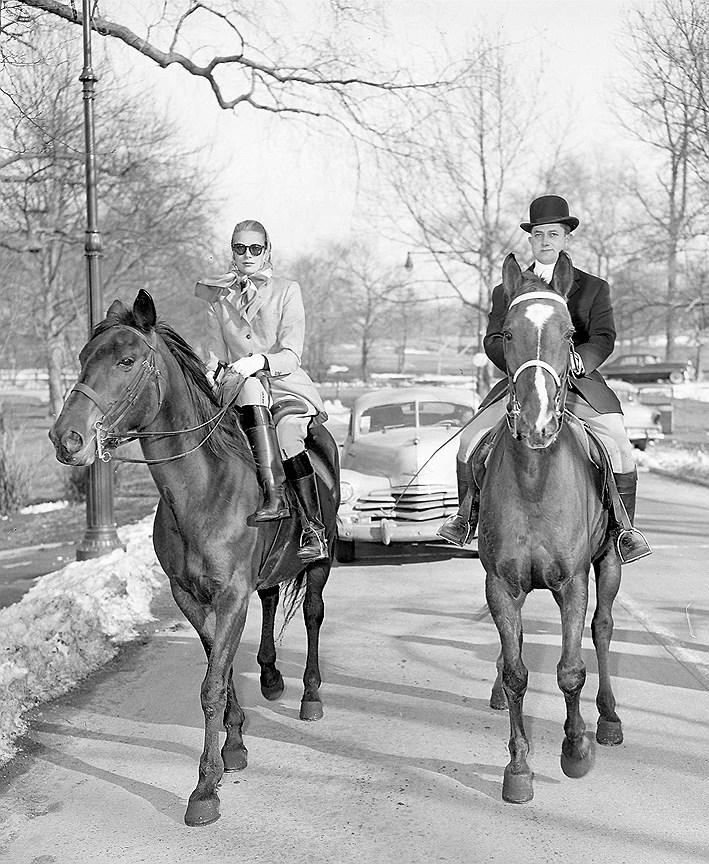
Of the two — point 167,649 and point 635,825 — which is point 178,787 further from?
point 167,649

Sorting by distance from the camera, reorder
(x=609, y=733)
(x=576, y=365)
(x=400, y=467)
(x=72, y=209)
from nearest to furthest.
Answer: (x=576, y=365)
(x=609, y=733)
(x=400, y=467)
(x=72, y=209)

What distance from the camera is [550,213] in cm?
570

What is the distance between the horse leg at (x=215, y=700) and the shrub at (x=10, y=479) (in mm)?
12473

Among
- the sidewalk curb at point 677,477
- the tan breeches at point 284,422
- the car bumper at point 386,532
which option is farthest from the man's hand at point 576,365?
the sidewalk curb at point 677,477

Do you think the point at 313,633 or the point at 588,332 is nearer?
the point at 588,332

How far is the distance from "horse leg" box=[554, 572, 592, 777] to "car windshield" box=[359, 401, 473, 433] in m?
7.75

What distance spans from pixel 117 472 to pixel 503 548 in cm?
1426

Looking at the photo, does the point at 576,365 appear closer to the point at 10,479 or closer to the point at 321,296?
the point at 10,479

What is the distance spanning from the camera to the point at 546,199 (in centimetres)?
574

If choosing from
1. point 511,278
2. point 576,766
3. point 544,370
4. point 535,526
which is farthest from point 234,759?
point 511,278

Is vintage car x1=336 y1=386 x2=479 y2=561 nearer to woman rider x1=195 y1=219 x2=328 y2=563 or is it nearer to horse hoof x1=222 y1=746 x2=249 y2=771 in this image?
woman rider x1=195 y1=219 x2=328 y2=563

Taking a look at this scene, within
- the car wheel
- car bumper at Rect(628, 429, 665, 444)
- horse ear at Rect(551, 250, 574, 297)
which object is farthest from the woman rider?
car bumper at Rect(628, 429, 665, 444)

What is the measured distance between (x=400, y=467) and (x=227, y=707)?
6508 millimetres

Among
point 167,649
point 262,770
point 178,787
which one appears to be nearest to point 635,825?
point 262,770
